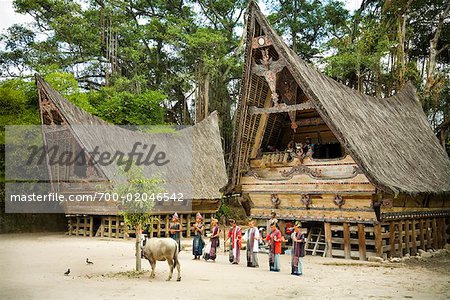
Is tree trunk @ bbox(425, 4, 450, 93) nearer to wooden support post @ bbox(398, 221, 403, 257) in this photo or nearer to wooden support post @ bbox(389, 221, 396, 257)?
wooden support post @ bbox(398, 221, 403, 257)

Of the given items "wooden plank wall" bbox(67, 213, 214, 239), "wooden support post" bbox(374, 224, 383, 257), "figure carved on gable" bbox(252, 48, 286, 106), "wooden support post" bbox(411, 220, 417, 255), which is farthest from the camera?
"wooden plank wall" bbox(67, 213, 214, 239)

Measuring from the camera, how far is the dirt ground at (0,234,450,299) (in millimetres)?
9445

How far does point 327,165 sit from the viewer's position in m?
16.4

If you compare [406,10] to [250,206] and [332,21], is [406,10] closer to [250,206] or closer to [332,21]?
[332,21]

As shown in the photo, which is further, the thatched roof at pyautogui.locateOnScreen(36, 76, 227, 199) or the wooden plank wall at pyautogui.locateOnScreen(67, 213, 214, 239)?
the thatched roof at pyautogui.locateOnScreen(36, 76, 227, 199)

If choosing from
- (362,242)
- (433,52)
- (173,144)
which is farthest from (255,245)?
(433,52)

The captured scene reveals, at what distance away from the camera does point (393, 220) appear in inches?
630

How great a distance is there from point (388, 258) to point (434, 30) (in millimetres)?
25951

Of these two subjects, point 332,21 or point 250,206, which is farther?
point 332,21

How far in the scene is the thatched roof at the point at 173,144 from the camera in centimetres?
2253

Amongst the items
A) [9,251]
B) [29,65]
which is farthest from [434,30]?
[9,251]

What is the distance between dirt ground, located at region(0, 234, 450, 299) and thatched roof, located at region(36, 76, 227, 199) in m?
6.78

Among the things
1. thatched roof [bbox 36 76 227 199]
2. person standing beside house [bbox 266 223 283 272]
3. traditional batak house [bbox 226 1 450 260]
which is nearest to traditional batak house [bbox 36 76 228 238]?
thatched roof [bbox 36 76 227 199]

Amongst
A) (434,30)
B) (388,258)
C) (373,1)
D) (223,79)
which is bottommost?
(388,258)
